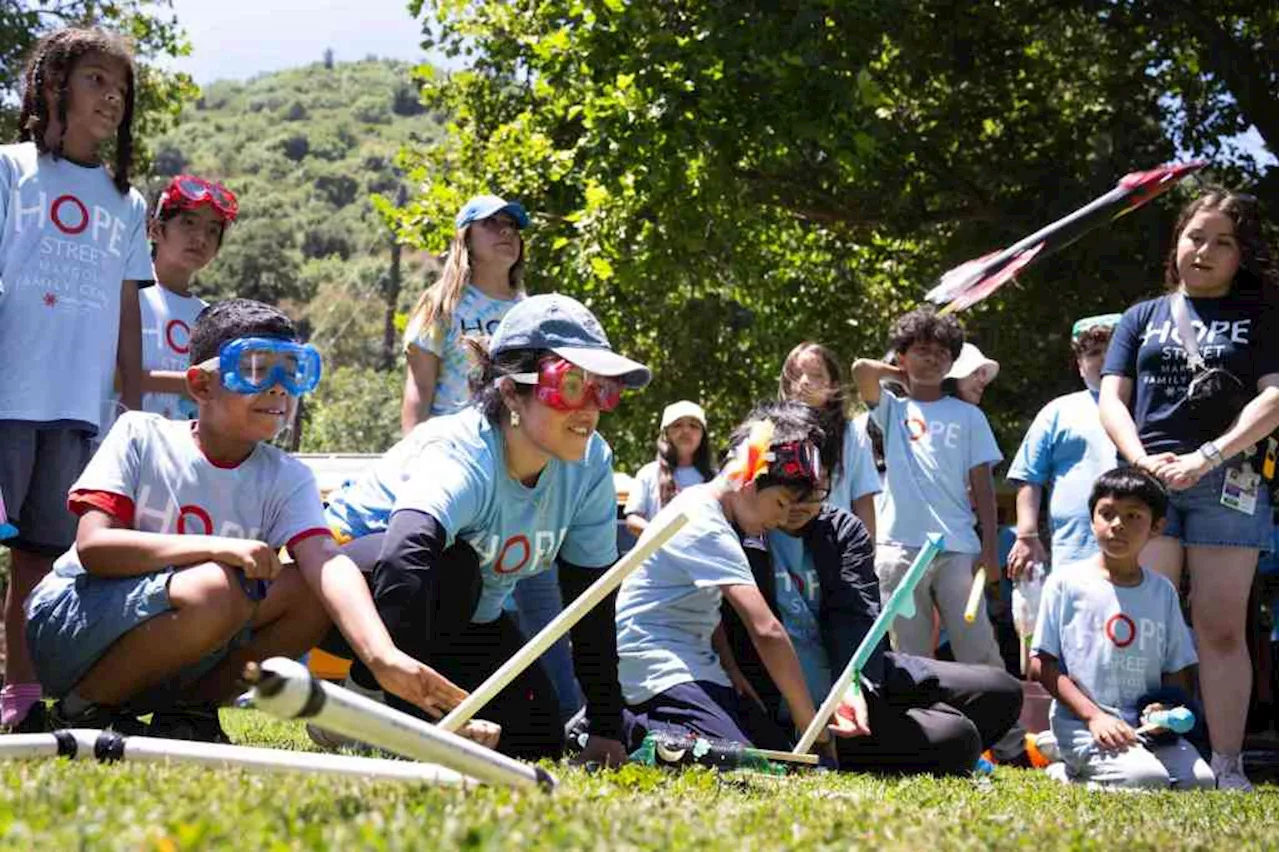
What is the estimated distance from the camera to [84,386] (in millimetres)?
5898

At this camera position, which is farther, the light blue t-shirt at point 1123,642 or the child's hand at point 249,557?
the light blue t-shirt at point 1123,642

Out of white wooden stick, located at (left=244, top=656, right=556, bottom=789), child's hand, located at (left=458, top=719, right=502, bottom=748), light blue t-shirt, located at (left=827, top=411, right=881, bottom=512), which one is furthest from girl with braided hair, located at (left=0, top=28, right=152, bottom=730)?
light blue t-shirt, located at (left=827, top=411, right=881, bottom=512)

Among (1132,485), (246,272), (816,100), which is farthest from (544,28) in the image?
(246,272)

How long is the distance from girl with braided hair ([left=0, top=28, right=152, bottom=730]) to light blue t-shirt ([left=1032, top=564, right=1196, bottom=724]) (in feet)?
12.7

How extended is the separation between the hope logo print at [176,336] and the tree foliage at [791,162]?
6.84 meters

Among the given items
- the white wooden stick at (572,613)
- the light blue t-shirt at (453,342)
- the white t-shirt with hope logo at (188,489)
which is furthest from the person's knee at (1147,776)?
the white wooden stick at (572,613)

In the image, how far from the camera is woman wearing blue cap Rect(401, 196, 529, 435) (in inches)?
275

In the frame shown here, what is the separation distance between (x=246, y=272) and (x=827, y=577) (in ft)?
260

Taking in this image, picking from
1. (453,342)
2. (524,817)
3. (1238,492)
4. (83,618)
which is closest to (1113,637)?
(1238,492)

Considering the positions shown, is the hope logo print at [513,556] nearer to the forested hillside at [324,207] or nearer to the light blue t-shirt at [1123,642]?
the light blue t-shirt at [1123,642]

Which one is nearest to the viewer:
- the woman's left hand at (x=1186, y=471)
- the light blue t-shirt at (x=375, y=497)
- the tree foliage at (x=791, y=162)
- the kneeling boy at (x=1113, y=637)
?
the light blue t-shirt at (x=375, y=497)

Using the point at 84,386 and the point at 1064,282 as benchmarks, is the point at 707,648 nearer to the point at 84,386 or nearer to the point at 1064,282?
the point at 84,386

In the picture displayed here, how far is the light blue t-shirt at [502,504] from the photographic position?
495 cm

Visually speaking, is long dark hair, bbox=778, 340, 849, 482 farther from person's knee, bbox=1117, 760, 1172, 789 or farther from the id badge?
person's knee, bbox=1117, 760, 1172, 789
